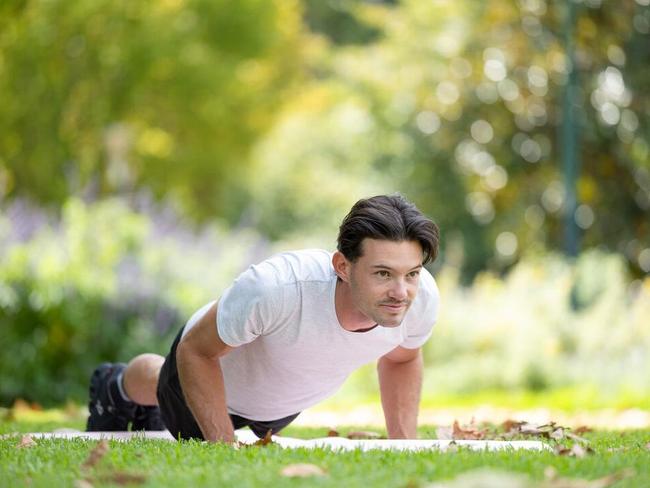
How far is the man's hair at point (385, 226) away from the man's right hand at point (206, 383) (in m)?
0.64

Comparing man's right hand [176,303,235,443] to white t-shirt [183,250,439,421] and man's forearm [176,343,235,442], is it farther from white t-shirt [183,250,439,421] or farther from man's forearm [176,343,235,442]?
white t-shirt [183,250,439,421]

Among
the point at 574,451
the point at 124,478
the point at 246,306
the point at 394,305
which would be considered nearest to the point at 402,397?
the point at 394,305

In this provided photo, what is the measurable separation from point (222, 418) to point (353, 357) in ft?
2.14

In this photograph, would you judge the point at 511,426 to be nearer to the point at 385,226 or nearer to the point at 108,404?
the point at 385,226

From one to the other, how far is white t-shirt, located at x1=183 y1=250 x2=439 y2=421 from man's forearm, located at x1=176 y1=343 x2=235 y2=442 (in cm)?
17

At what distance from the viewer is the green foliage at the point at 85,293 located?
11.0 m

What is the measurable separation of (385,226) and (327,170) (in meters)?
27.1

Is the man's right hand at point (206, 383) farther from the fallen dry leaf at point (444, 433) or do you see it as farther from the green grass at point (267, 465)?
the fallen dry leaf at point (444, 433)

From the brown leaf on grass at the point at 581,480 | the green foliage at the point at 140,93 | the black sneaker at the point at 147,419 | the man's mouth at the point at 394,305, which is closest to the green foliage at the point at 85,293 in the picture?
the green foliage at the point at 140,93

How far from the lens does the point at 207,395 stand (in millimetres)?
4914

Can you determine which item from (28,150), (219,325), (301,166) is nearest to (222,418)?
(219,325)

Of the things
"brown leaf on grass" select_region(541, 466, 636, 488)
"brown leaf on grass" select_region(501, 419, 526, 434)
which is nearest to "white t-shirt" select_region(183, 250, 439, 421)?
"brown leaf on grass" select_region(501, 419, 526, 434)

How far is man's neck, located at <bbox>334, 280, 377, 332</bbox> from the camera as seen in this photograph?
16.2 feet

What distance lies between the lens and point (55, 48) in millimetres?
18078
